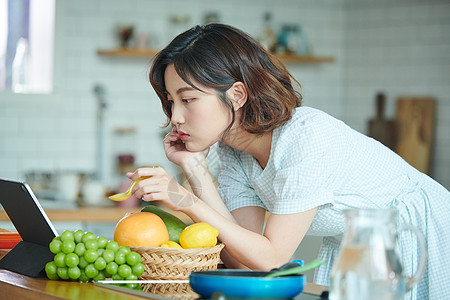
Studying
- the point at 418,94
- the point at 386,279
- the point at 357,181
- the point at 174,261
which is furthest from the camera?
the point at 418,94

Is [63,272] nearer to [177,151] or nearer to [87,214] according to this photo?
[177,151]

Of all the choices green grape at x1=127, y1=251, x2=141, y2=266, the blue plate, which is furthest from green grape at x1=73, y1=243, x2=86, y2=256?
the blue plate

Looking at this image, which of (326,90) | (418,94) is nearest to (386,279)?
(418,94)

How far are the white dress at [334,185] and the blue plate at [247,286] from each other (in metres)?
0.53

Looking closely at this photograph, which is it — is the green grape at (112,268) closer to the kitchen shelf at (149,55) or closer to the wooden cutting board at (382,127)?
the kitchen shelf at (149,55)

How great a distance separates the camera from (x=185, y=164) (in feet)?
5.82

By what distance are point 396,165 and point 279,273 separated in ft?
3.11

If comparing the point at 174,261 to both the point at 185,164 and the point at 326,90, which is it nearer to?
the point at 185,164

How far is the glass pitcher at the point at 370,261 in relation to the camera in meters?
0.86

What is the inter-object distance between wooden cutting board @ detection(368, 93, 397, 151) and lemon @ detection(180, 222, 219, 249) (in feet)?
12.8

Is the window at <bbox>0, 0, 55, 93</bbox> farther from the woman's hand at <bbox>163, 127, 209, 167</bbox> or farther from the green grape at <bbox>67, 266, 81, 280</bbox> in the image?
the green grape at <bbox>67, 266, 81, 280</bbox>

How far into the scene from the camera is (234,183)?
6.29 feet

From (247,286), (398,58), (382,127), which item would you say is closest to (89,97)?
(382,127)

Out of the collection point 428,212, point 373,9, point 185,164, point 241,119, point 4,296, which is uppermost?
point 373,9
